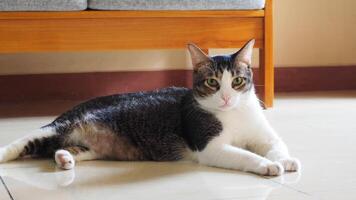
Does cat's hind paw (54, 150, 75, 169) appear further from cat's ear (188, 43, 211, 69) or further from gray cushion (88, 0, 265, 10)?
gray cushion (88, 0, 265, 10)

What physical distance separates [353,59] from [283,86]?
0.45 meters

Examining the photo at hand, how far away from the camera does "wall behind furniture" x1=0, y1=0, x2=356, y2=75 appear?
3145mm

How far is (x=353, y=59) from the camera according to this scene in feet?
11.1

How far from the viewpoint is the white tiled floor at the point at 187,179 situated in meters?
1.26

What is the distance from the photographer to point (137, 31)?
247 centimetres

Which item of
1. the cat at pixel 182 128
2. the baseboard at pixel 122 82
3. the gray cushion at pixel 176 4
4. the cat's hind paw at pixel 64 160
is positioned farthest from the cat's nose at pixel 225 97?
the baseboard at pixel 122 82

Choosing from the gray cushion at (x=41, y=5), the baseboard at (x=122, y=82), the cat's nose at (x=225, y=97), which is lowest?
the baseboard at (x=122, y=82)

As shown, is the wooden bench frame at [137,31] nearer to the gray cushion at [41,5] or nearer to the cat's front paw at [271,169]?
the gray cushion at [41,5]

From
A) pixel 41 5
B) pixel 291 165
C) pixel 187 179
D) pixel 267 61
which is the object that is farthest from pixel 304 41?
pixel 187 179

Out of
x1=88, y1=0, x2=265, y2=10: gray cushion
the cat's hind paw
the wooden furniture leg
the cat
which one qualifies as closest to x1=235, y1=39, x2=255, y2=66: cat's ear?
the cat

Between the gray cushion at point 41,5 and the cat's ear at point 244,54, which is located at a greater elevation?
the gray cushion at point 41,5

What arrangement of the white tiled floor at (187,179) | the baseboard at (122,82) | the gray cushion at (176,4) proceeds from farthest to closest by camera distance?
the baseboard at (122,82)
the gray cushion at (176,4)
the white tiled floor at (187,179)

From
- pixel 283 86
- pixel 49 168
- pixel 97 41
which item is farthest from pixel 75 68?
pixel 49 168

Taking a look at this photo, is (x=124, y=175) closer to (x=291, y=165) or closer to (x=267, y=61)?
(x=291, y=165)
